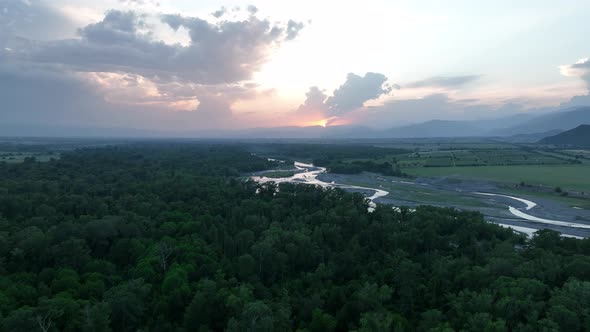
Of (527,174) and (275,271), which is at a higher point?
(527,174)

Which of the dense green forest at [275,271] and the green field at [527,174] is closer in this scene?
the dense green forest at [275,271]

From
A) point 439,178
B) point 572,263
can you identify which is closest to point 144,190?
point 572,263

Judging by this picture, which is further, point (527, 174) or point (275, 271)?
point (527, 174)

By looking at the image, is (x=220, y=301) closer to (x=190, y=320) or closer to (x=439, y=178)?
(x=190, y=320)

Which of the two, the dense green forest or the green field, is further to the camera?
the green field
